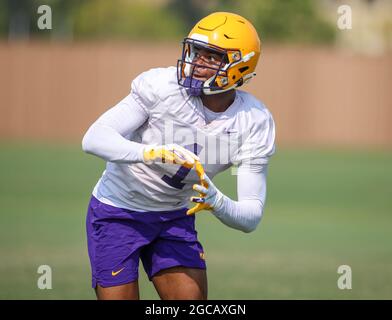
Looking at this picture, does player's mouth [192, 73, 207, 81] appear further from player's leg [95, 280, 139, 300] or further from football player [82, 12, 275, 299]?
player's leg [95, 280, 139, 300]

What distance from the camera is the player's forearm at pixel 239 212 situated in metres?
5.33

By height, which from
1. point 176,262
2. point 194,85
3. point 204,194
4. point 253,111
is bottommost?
point 176,262

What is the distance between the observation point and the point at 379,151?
2773cm

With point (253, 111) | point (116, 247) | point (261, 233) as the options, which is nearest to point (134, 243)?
point (116, 247)

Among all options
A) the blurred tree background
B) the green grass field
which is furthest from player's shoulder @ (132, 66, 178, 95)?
the blurred tree background

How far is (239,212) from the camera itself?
5457 millimetres

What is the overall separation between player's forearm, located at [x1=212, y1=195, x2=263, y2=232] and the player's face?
813 mm

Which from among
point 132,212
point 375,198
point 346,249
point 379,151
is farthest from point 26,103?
point 132,212

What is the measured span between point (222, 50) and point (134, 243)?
→ 133cm

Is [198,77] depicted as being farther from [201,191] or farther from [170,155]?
[201,191]

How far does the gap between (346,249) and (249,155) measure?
21.9 ft

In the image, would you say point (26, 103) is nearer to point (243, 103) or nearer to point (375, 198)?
point (375, 198)

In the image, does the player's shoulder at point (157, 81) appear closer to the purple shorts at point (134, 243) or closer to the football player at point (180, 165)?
the football player at point (180, 165)

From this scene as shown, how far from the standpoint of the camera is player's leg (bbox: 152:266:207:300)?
223 inches
